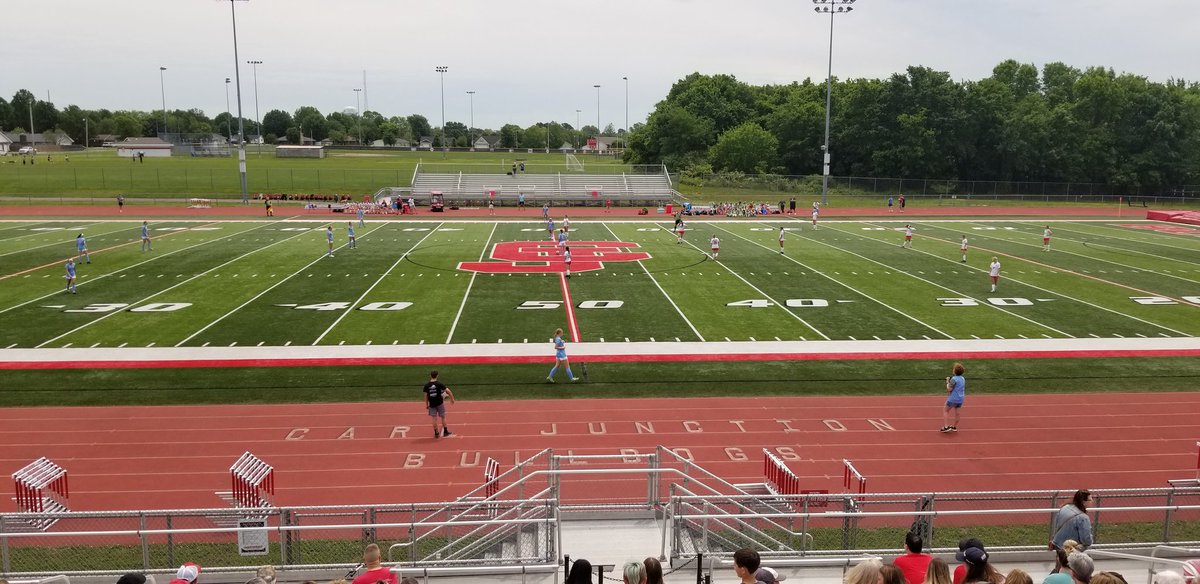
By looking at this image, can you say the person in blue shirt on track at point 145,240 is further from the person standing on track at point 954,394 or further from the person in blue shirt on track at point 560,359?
the person standing on track at point 954,394

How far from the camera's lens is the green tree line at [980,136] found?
88.2m

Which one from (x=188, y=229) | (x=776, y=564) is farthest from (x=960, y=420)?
(x=188, y=229)

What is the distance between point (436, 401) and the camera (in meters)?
15.5

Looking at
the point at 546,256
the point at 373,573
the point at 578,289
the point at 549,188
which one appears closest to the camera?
the point at 373,573

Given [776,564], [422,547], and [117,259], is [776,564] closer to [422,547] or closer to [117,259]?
[422,547]

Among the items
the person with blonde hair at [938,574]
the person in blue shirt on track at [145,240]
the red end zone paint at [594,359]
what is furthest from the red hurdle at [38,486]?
the person in blue shirt on track at [145,240]

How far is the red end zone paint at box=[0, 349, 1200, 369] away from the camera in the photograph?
2044 centimetres

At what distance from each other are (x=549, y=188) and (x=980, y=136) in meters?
51.5

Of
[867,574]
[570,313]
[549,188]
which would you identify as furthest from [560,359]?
[549,188]

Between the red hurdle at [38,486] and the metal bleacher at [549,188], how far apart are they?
57.6 m

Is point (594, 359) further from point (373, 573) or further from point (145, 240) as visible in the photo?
point (145, 240)

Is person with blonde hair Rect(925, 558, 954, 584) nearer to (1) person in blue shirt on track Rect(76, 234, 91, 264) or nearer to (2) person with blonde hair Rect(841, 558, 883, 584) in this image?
(2) person with blonde hair Rect(841, 558, 883, 584)

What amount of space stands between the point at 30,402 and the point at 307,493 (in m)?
8.78

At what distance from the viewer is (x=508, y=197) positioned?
71.4 metres
